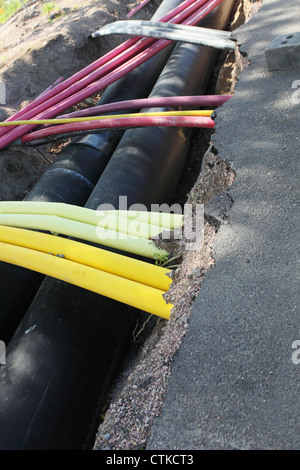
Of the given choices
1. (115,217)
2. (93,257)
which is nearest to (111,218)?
(115,217)

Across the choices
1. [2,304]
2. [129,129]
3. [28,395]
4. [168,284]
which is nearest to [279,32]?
[129,129]

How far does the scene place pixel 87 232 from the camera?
2.26 metres

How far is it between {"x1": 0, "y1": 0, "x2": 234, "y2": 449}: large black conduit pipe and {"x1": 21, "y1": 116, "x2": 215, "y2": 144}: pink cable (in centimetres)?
142

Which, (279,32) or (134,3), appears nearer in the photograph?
(279,32)

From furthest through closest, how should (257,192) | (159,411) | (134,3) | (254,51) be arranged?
1. (134,3)
2. (254,51)
3. (257,192)
4. (159,411)

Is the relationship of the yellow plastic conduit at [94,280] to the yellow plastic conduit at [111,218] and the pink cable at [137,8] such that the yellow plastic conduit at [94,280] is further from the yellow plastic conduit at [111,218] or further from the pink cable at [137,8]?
the pink cable at [137,8]

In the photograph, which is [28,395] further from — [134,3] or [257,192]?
[134,3]

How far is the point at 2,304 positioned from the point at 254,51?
2779mm

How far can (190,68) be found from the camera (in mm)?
4117

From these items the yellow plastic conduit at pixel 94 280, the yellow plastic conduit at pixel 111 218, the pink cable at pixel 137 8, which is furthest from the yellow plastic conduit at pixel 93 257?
the pink cable at pixel 137 8

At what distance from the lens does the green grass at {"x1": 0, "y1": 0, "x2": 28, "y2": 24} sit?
32.5 feet

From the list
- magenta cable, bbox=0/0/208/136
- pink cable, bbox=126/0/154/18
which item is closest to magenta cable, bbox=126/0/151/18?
pink cable, bbox=126/0/154/18

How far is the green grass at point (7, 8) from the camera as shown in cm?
990

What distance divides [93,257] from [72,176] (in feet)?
4.27
